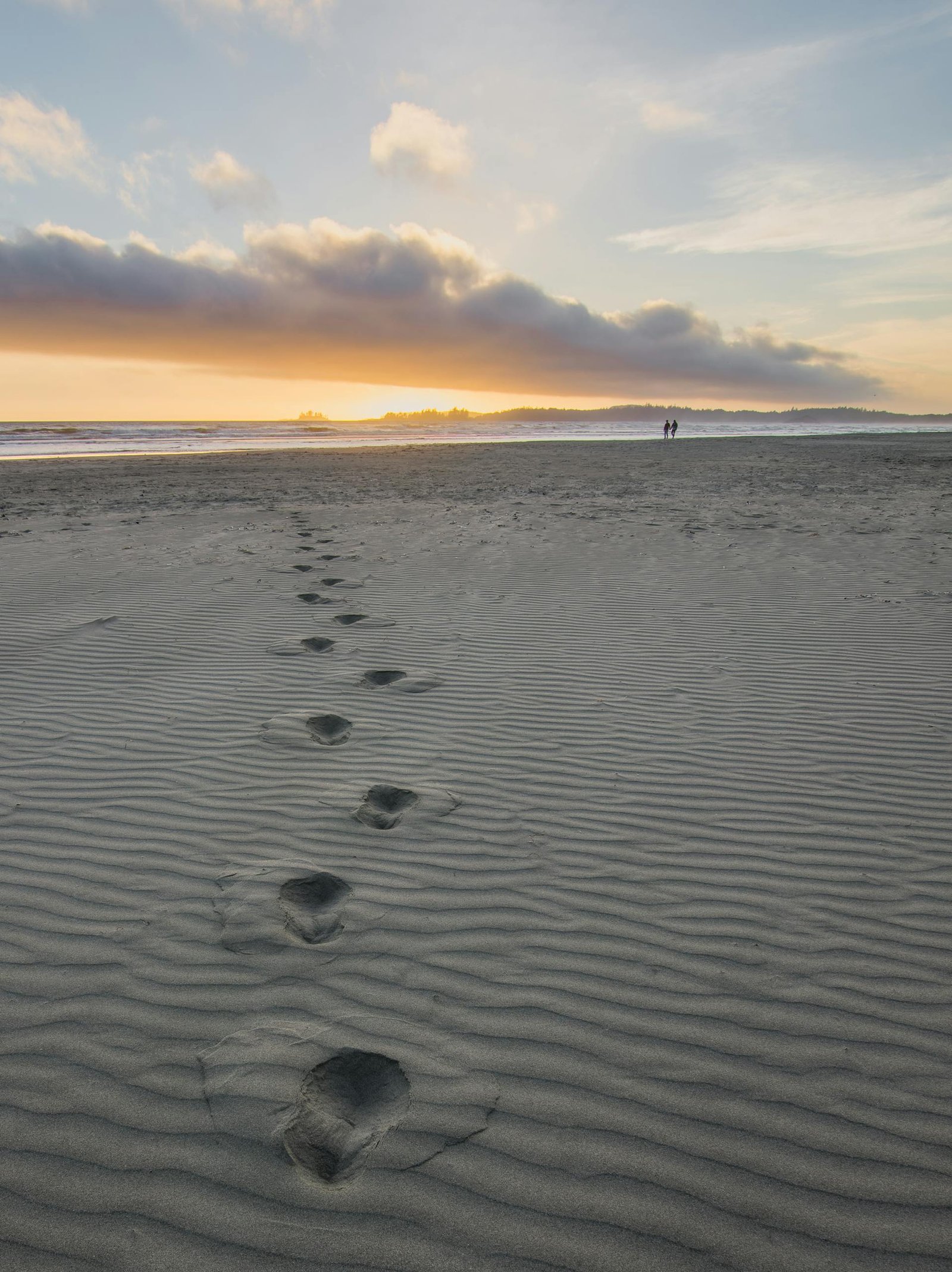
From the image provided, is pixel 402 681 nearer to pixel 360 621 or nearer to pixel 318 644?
pixel 318 644

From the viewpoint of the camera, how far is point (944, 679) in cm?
489

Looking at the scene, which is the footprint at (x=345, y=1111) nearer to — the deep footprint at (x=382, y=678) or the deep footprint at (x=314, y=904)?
the deep footprint at (x=314, y=904)

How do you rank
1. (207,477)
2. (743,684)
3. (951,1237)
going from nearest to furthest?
(951,1237) → (743,684) → (207,477)

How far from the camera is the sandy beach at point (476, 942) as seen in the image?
5.51 ft

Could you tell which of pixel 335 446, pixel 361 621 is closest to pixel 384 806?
pixel 361 621

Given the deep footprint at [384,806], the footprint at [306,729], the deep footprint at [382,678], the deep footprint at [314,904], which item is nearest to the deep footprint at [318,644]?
the deep footprint at [382,678]

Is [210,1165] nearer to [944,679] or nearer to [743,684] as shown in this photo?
[743,684]

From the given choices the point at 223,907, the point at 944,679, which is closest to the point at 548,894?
the point at 223,907

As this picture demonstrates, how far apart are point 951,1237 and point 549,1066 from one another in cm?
98

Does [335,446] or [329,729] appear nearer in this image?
[329,729]

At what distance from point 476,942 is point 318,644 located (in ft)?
11.4

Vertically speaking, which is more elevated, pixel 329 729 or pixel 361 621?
pixel 361 621

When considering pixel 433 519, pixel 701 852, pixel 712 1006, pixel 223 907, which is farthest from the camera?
pixel 433 519

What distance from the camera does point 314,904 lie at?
2.70 meters
